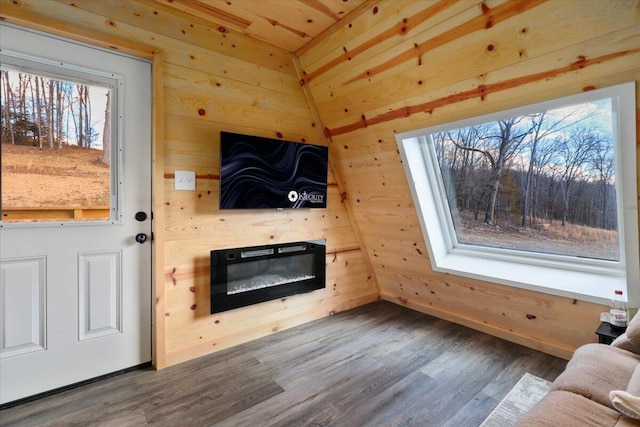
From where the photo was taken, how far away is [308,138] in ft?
9.66

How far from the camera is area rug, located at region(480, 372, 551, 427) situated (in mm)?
1700

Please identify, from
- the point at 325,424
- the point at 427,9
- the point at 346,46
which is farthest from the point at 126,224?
the point at 427,9

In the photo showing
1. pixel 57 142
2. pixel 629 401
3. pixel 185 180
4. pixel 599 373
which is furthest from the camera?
pixel 185 180

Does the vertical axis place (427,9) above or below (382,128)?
above

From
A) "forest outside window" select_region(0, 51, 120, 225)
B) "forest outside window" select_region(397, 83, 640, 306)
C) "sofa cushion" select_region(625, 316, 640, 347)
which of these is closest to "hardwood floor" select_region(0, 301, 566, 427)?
"forest outside window" select_region(397, 83, 640, 306)

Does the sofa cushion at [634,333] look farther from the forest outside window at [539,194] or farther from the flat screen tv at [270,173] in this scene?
the flat screen tv at [270,173]

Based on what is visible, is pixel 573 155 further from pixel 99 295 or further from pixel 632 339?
pixel 99 295

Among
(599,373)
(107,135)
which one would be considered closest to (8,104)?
(107,135)

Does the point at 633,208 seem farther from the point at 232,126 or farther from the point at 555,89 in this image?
the point at 232,126

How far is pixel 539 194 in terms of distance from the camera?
2.29m

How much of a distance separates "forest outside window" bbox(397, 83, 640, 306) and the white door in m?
2.01

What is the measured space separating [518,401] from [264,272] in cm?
198

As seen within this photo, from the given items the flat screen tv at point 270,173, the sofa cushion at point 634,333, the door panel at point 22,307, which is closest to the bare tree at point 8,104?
the door panel at point 22,307

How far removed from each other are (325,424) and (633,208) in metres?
2.08
